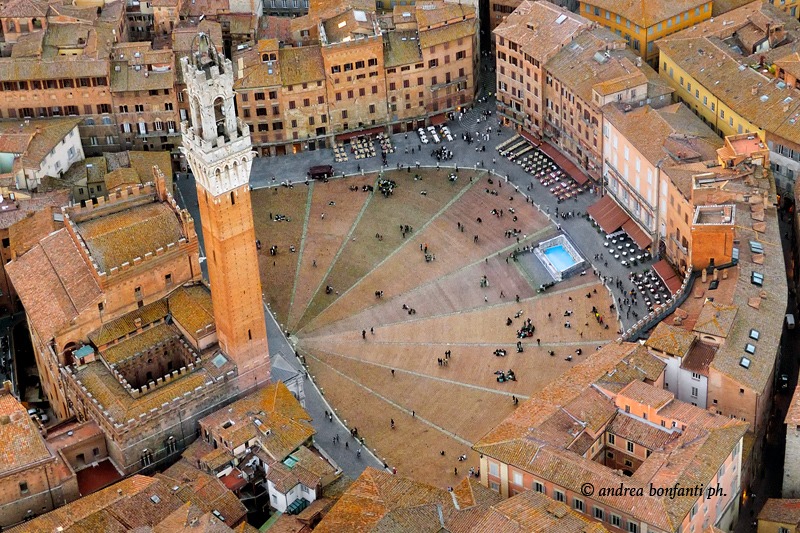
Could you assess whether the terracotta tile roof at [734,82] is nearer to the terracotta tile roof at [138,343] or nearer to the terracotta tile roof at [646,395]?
the terracotta tile roof at [646,395]

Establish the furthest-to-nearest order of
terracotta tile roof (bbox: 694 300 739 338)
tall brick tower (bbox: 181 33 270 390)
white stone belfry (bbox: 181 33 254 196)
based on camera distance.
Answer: terracotta tile roof (bbox: 694 300 739 338) < tall brick tower (bbox: 181 33 270 390) < white stone belfry (bbox: 181 33 254 196)

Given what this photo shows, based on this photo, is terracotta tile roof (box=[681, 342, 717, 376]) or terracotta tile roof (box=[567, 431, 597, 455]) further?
terracotta tile roof (box=[681, 342, 717, 376])

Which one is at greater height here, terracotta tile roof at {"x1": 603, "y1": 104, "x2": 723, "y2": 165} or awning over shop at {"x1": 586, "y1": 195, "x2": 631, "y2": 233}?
terracotta tile roof at {"x1": 603, "y1": 104, "x2": 723, "y2": 165}

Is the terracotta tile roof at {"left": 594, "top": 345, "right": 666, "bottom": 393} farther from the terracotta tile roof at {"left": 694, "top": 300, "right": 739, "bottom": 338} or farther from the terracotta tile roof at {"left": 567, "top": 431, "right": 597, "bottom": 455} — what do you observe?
the terracotta tile roof at {"left": 567, "top": 431, "right": 597, "bottom": 455}

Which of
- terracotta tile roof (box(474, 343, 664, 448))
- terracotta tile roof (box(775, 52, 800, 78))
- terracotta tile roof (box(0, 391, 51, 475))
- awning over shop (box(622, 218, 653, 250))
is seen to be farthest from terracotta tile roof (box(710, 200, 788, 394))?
terracotta tile roof (box(0, 391, 51, 475))

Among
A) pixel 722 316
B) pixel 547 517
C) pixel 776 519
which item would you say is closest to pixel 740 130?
pixel 722 316

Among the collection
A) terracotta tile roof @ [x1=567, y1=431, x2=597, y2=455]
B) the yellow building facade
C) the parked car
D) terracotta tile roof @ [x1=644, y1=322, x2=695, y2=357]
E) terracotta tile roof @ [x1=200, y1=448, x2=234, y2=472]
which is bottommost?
the parked car

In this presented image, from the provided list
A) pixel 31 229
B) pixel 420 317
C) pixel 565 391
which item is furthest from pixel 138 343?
pixel 565 391

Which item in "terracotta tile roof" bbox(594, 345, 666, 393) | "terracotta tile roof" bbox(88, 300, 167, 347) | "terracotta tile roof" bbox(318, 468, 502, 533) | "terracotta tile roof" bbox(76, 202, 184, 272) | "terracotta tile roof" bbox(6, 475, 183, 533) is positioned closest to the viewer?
"terracotta tile roof" bbox(318, 468, 502, 533)
